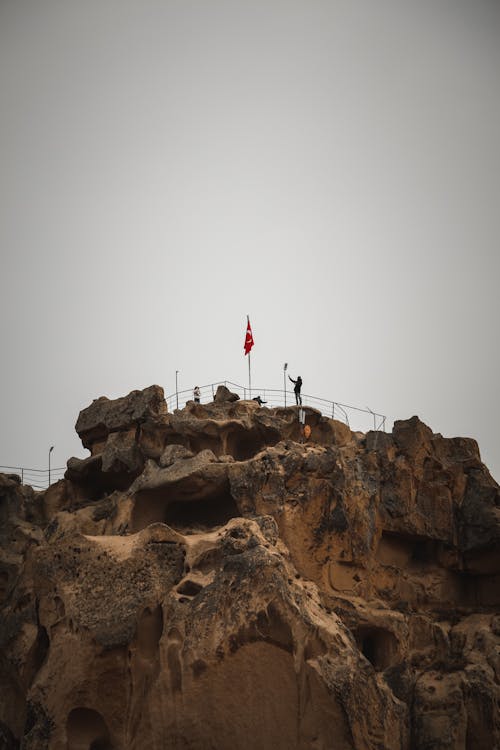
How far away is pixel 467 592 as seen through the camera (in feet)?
120

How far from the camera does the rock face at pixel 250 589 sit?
2542 centimetres

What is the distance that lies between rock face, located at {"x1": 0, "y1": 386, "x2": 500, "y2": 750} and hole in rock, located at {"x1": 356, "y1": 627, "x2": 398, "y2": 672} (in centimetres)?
7

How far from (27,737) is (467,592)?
61.8ft

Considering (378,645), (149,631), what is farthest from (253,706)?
(378,645)

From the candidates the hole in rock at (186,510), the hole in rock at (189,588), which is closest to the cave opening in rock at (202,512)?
the hole in rock at (186,510)

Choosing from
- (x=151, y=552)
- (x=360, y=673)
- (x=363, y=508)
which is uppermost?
(x=363, y=508)

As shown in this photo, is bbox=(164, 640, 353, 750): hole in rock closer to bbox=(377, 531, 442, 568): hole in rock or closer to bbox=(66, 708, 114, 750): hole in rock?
bbox=(66, 708, 114, 750): hole in rock

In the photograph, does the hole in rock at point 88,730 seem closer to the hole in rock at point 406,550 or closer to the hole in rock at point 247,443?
the hole in rock at point 406,550

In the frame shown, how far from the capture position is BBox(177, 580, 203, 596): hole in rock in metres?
27.2

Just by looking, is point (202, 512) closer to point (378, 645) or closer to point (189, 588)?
point (189, 588)

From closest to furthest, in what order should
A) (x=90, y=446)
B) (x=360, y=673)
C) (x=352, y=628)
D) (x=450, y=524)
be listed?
(x=360, y=673) → (x=352, y=628) → (x=450, y=524) → (x=90, y=446)

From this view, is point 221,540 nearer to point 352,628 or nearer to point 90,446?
point 352,628

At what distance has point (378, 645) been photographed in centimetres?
3069

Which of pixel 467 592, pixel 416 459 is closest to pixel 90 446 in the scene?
pixel 416 459
